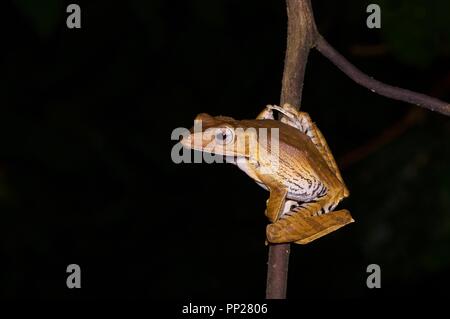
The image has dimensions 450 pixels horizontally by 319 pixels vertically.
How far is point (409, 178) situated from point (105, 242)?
197 cm

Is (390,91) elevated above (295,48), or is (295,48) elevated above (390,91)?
(295,48)

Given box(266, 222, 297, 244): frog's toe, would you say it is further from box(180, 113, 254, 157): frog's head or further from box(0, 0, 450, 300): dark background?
box(0, 0, 450, 300): dark background

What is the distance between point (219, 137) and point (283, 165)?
222 mm

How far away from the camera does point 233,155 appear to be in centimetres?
239

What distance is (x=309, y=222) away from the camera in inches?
94.4

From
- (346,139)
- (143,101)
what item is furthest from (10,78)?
(346,139)

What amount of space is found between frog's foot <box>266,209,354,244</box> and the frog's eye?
28 cm

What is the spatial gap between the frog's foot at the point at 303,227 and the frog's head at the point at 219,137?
9.6 inches

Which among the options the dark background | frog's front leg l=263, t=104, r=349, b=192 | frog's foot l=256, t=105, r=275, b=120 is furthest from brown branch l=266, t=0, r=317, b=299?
the dark background

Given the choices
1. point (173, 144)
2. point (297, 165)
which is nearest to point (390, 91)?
point (297, 165)

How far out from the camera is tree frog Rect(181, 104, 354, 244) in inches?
90.5

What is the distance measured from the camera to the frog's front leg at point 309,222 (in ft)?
7.42

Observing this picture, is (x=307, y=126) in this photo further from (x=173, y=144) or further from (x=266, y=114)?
(x=173, y=144)

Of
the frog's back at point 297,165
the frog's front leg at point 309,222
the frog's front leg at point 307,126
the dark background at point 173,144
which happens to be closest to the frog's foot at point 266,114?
the frog's front leg at point 307,126
